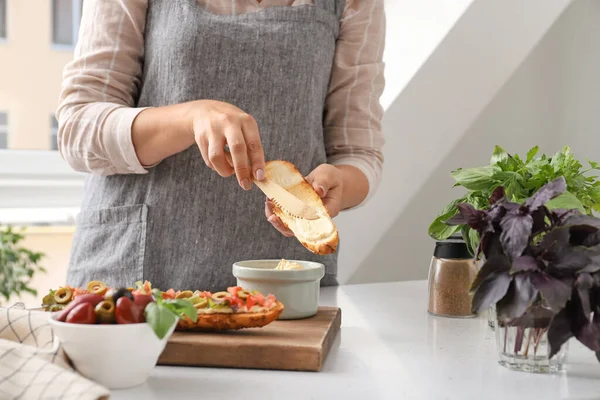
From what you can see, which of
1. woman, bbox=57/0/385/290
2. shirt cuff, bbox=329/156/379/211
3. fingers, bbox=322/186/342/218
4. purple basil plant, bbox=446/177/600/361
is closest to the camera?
purple basil plant, bbox=446/177/600/361

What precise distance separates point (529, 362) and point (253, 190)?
720mm

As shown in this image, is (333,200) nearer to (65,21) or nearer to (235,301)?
(235,301)

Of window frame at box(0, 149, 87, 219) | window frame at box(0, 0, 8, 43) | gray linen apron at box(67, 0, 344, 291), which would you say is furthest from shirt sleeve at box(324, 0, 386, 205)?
window frame at box(0, 0, 8, 43)

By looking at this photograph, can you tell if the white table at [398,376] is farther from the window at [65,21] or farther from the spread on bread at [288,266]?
the window at [65,21]

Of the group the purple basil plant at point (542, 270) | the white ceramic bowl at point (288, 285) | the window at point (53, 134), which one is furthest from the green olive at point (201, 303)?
the window at point (53, 134)

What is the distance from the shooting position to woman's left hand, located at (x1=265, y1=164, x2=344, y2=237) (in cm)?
128

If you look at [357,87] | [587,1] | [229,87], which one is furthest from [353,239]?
[587,1]

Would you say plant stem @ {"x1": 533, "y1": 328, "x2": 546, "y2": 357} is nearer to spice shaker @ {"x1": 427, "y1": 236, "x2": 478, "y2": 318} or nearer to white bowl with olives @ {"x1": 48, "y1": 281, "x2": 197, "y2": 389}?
spice shaker @ {"x1": 427, "y1": 236, "x2": 478, "y2": 318}

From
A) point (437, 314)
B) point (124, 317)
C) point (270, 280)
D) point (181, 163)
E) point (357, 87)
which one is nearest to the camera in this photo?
point (124, 317)

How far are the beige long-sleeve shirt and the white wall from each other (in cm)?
51

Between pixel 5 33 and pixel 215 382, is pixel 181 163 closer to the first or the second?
pixel 215 382

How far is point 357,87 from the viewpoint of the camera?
5.28 ft

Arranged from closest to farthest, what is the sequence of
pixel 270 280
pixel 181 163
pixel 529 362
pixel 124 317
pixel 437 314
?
pixel 124 317
pixel 529 362
pixel 270 280
pixel 437 314
pixel 181 163

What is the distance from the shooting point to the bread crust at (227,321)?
0.94 meters
